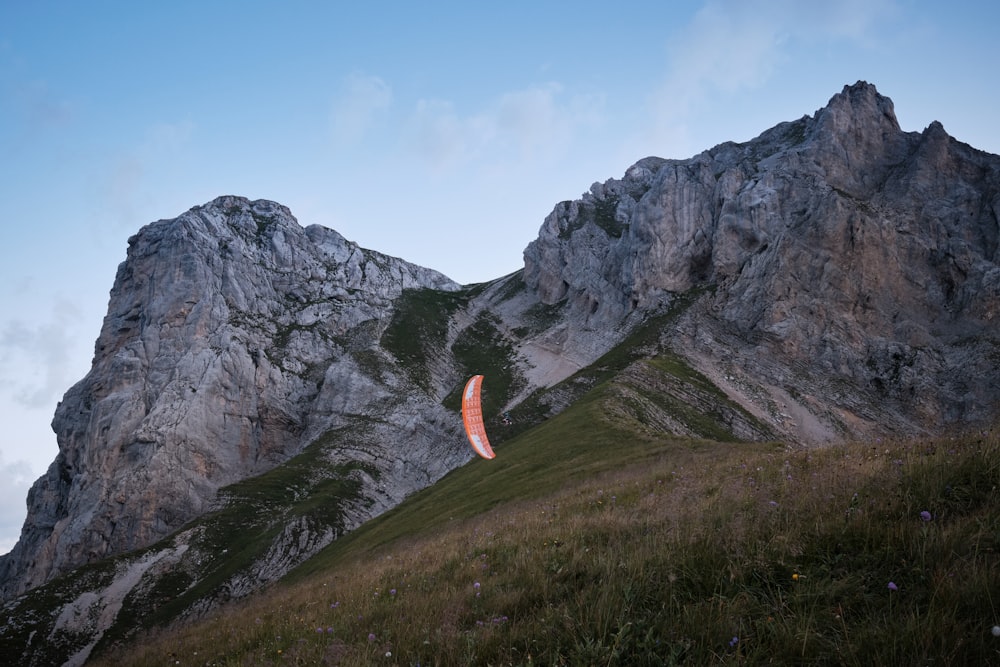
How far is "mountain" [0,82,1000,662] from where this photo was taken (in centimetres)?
7362

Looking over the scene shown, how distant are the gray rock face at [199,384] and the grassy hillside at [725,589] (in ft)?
273

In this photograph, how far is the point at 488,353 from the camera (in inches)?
5231

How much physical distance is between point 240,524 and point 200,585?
13.1 metres

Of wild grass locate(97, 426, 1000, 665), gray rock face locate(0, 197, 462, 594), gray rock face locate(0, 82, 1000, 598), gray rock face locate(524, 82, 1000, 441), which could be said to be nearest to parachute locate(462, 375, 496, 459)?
gray rock face locate(0, 82, 1000, 598)

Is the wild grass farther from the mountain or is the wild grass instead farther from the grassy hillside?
the mountain

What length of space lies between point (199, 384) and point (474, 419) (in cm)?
6989

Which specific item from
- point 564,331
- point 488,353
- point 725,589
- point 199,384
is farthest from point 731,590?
point 488,353

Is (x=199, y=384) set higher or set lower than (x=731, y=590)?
higher

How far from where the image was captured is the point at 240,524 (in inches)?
2965

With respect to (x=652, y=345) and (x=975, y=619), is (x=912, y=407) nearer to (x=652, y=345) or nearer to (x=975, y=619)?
(x=652, y=345)

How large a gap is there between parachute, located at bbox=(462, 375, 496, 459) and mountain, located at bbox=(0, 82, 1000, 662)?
15.0 m

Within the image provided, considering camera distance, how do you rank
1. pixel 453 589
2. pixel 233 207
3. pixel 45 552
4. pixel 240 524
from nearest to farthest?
pixel 453 589 < pixel 240 524 < pixel 45 552 < pixel 233 207

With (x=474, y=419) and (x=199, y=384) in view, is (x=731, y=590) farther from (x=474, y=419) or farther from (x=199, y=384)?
(x=199, y=384)

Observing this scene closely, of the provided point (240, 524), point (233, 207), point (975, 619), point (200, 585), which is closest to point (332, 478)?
point (240, 524)
